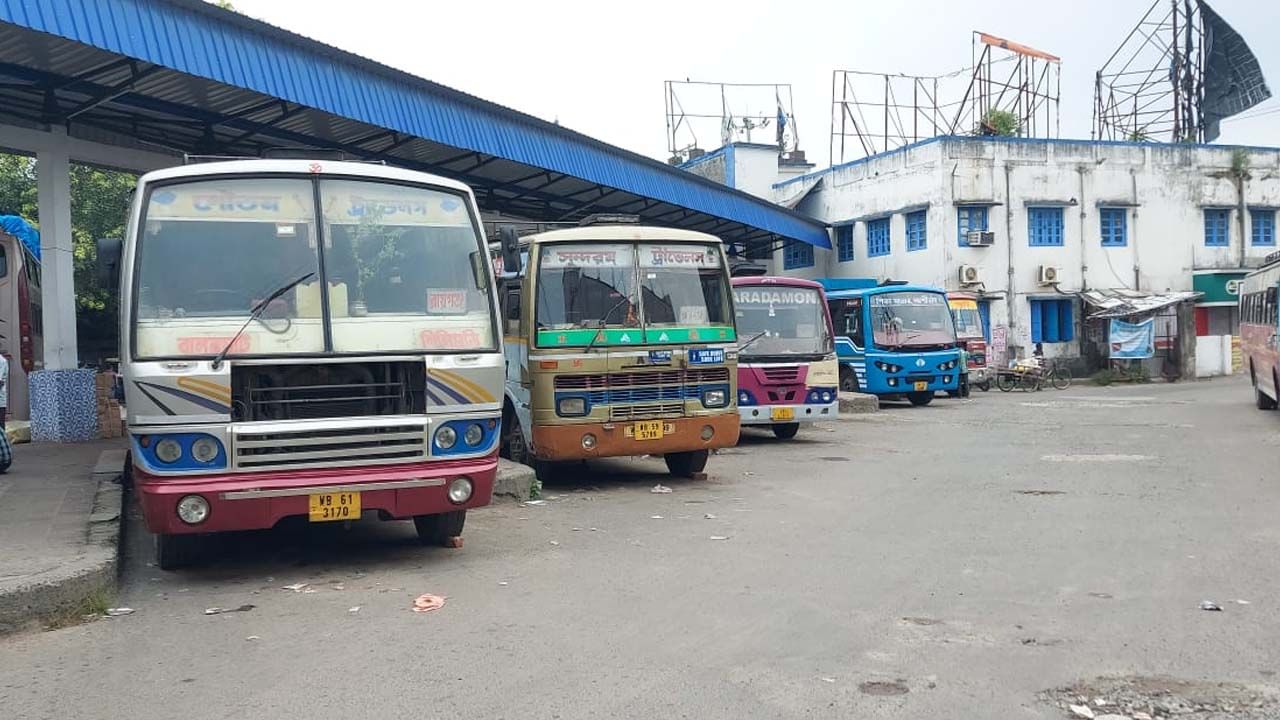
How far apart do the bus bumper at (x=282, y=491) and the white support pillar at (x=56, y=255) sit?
29.2 ft

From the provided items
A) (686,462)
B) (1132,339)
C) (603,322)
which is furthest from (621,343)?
(1132,339)

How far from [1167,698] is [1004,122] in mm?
32859

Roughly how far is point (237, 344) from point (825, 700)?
427cm

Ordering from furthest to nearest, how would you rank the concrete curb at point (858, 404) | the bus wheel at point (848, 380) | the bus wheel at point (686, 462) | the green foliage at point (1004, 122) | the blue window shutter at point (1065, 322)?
the green foliage at point (1004, 122) < the blue window shutter at point (1065, 322) < the bus wheel at point (848, 380) < the concrete curb at point (858, 404) < the bus wheel at point (686, 462)

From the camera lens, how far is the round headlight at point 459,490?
23.5ft

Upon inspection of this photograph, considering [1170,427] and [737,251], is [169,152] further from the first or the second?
[737,251]

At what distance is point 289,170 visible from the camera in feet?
24.1

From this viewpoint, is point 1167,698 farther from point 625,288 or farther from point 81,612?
point 625,288

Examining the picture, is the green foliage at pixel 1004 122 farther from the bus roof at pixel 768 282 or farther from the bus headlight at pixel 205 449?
the bus headlight at pixel 205 449

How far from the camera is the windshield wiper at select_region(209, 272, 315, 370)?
6.65 meters

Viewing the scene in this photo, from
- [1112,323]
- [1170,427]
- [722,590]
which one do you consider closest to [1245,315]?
[1170,427]

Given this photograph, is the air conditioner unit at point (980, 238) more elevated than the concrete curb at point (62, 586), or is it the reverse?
the air conditioner unit at point (980, 238)

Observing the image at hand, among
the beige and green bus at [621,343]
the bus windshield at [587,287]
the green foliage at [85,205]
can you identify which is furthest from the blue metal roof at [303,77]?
the green foliage at [85,205]

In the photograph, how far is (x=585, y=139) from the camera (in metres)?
20.2
